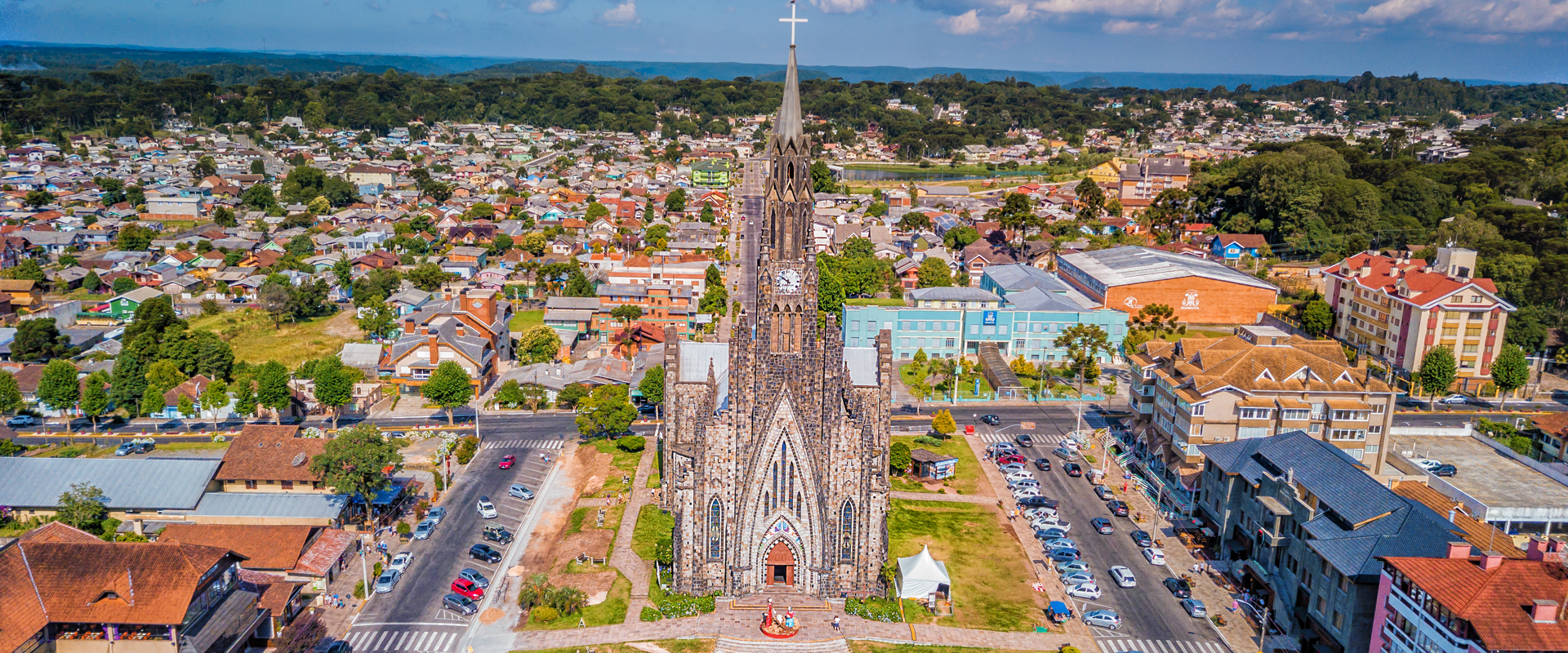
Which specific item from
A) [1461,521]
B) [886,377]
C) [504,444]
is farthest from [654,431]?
[1461,521]

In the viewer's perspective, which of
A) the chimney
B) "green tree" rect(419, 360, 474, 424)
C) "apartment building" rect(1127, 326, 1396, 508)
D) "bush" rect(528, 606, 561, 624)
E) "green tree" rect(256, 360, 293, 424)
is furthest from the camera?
"green tree" rect(419, 360, 474, 424)

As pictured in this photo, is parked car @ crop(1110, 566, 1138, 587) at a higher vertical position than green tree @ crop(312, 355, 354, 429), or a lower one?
lower

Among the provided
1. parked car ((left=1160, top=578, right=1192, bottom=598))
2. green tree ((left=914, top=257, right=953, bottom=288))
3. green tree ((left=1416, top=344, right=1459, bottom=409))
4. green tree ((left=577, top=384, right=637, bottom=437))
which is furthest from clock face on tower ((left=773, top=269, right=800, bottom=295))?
green tree ((left=914, top=257, right=953, bottom=288))

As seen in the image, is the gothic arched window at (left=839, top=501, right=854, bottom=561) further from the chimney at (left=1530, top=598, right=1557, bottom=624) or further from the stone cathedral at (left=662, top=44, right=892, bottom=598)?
the chimney at (left=1530, top=598, right=1557, bottom=624)

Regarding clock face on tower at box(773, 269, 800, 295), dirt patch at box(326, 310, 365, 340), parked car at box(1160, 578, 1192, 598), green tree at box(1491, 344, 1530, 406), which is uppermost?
clock face on tower at box(773, 269, 800, 295)

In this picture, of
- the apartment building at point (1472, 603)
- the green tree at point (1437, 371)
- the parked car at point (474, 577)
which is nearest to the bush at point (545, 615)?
the parked car at point (474, 577)

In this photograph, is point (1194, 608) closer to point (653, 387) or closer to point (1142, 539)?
→ point (1142, 539)
